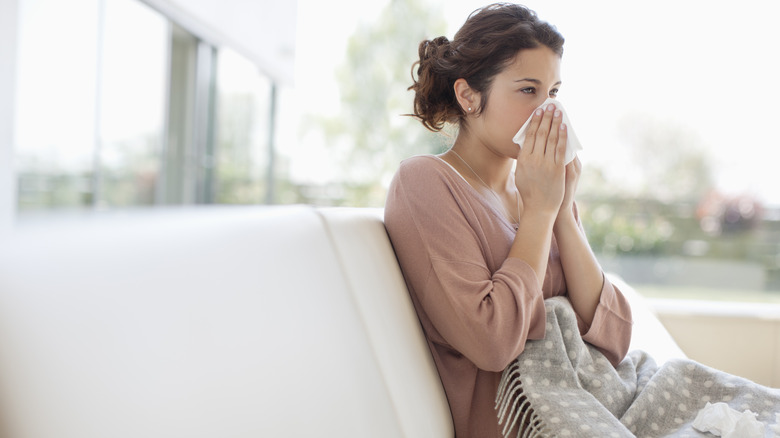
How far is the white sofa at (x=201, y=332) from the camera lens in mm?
408

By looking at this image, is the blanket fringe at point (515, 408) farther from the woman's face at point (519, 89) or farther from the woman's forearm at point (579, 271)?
the woman's face at point (519, 89)

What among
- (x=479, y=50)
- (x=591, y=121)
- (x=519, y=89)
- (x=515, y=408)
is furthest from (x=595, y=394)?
(x=591, y=121)

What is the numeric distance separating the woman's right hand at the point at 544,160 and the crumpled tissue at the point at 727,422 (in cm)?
46

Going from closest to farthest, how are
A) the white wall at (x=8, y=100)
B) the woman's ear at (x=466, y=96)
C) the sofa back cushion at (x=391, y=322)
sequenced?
1. the sofa back cushion at (x=391, y=322)
2. the woman's ear at (x=466, y=96)
3. the white wall at (x=8, y=100)

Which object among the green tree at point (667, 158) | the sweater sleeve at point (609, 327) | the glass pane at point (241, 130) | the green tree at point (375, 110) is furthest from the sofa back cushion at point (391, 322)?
the glass pane at point (241, 130)

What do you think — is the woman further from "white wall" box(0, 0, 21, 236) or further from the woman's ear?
"white wall" box(0, 0, 21, 236)

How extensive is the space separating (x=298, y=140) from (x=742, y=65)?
439 centimetres

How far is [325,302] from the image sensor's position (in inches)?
34.9

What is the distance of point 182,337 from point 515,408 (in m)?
0.80

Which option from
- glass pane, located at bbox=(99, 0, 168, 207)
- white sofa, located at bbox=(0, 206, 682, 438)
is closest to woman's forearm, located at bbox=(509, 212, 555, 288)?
white sofa, located at bbox=(0, 206, 682, 438)

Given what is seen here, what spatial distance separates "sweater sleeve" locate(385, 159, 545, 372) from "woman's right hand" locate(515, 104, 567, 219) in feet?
0.42

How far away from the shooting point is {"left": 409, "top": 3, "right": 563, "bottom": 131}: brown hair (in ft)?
4.53

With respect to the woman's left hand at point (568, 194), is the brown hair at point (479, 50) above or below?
above

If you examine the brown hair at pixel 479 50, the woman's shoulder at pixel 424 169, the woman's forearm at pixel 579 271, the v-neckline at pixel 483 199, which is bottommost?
the woman's forearm at pixel 579 271
